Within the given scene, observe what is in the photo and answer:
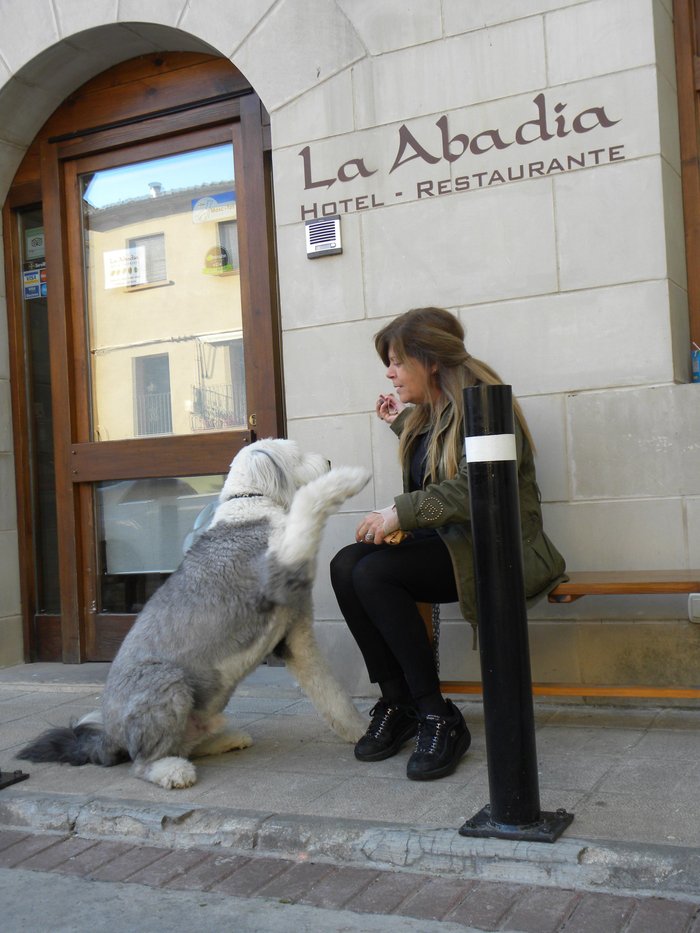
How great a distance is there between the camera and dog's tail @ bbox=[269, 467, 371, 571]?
362cm

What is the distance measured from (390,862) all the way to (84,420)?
4.16 meters

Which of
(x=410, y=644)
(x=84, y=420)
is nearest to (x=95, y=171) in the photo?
(x=84, y=420)

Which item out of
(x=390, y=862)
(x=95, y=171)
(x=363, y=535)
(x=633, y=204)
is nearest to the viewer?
(x=390, y=862)

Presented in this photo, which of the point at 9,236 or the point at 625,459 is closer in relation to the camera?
the point at 625,459

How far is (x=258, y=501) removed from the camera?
3.85m

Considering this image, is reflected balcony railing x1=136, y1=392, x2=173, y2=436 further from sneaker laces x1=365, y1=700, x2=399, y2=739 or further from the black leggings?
sneaker laces x1=365, y1=700, x2=399, y2=739

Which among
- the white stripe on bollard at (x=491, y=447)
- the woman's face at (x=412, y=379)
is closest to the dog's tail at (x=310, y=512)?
the woman's face at (x=412, y=379)

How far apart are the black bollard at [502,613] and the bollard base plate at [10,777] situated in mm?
1941

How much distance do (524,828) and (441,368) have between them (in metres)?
1.83

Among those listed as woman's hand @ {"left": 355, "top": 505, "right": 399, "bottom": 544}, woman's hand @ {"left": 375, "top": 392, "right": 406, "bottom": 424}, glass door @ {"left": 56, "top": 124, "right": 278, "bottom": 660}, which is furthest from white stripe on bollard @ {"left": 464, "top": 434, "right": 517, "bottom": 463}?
glass door @ {"left": 56, "top": 124, "right": 278, "bottom": 660}

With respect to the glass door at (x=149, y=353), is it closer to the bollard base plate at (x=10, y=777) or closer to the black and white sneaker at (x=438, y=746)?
the bollard base plate at (x=10, y=777)

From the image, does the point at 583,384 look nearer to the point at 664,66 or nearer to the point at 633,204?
the point at 633,204

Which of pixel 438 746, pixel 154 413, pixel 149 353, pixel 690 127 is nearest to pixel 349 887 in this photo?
pixel 438 746

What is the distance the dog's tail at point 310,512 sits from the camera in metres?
3.62
